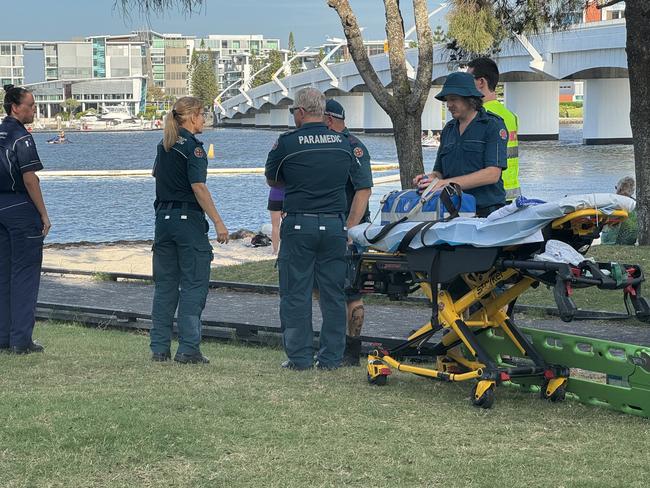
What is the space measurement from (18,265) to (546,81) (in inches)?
3244

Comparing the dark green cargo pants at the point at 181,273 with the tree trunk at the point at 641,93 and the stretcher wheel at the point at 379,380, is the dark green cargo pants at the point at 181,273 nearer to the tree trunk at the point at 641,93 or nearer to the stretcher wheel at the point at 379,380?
the stretcher wheel at the point at 379,380

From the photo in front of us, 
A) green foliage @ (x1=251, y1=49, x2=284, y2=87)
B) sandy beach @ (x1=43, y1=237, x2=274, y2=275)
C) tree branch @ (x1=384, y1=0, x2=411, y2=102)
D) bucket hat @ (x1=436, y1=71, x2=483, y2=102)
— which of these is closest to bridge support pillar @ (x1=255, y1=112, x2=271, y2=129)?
green foliage @ (x1=251, y1=49, x2=284, y2=87)

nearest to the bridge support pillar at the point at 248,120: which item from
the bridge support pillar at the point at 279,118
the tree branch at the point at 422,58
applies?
the bridge support pillar at the point at 279,118

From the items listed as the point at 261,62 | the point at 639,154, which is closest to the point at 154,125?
the point at 261,62

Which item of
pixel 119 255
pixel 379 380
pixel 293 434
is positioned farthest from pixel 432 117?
pixel 293 434

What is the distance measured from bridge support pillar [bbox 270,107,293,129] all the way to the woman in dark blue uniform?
140m

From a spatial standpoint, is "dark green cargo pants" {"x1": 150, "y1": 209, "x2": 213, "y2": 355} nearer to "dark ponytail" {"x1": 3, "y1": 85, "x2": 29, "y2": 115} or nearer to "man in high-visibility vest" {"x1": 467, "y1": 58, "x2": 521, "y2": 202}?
"dark ponytail" {"x1": 3, "y1": 85, "x2": 29, "y2": 115}

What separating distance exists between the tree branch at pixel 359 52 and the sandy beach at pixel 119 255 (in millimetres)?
3910

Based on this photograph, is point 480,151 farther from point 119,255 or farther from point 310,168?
point 119,255

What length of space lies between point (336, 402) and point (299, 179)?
5.91 feet

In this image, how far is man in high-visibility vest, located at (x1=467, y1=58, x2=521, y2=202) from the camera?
7906mm

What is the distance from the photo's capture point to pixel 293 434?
554 cm

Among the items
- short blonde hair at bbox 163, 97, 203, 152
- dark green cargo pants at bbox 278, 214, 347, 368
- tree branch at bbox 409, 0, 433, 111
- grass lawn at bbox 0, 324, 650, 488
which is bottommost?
grass lawn at bbox 0, 324, 650, 488

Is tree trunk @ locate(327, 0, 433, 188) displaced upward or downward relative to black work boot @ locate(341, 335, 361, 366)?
upward
